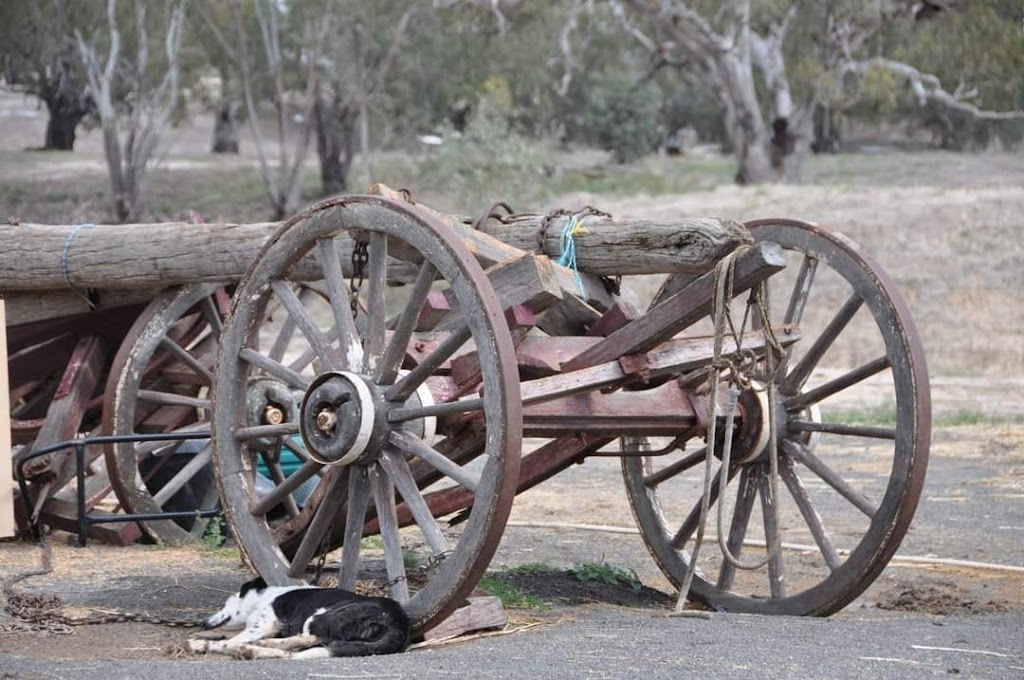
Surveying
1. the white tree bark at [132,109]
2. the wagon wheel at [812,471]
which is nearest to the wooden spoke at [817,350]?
the wagon wheel at [812,471]

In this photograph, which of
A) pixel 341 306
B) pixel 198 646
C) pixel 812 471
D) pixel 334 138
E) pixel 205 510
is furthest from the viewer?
pixel 334 138

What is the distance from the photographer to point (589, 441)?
5.97 meters

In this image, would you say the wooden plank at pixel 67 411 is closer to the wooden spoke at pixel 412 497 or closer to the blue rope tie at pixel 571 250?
the wooden spoke at pixel 412 497

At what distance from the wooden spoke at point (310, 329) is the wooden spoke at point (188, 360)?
6.55 ft

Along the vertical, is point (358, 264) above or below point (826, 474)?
above

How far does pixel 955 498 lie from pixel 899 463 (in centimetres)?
422

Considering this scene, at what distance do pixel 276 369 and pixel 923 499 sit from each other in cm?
531

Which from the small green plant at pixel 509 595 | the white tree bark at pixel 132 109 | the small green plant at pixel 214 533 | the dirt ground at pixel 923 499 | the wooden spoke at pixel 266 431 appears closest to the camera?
the wooden spoke at pixel 266 431

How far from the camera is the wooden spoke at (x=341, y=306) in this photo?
18.0 ft

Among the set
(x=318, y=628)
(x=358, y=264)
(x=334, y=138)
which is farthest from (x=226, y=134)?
(x=318, y=628)

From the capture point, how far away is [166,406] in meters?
8.36

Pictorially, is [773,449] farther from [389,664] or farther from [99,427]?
[99,427]

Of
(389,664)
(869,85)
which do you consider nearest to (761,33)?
(869,85)

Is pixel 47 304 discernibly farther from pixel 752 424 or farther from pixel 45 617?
pixel 752 424
